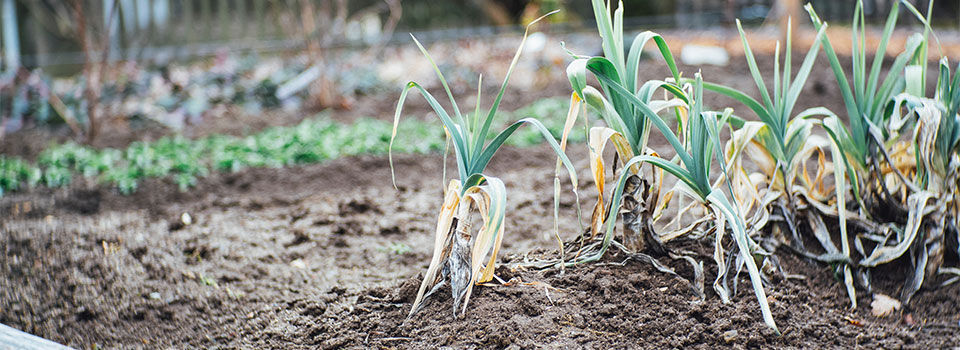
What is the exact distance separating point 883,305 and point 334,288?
5.35ft

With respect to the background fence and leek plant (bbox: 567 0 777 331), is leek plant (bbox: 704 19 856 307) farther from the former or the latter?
the background fence

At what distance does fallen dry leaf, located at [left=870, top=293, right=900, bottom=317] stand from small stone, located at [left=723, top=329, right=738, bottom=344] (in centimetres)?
54

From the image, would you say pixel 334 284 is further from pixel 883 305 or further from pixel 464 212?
pixel 883 305

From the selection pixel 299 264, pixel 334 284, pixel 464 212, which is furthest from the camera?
pixel 299 264

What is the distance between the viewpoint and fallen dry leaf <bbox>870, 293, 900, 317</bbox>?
6.79 ft

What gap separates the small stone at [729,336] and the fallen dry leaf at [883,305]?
538 mm

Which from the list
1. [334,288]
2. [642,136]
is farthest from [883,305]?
[334,288]

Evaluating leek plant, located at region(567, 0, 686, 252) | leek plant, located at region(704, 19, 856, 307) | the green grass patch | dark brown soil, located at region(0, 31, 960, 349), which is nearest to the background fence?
the green grass patch

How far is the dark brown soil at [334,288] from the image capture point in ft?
6.20

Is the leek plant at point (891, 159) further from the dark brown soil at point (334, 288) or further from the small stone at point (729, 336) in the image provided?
the small stone at point (729, 336)

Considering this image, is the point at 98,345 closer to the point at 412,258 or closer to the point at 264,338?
the point at 264,338

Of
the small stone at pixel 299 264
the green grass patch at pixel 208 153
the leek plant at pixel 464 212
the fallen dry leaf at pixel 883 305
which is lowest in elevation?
the green grass patch at pixel 208 153

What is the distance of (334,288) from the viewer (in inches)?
92.2

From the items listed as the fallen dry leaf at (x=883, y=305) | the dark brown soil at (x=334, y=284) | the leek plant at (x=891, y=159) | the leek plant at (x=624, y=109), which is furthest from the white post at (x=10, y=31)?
the fallen dry leaf at (x=883, y=305)
